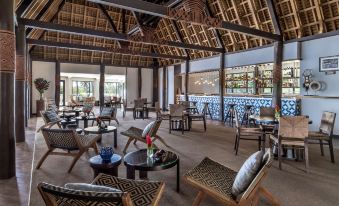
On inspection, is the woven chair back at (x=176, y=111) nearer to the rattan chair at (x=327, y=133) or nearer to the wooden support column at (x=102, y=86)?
the rattan chair at (x=327, y=133)

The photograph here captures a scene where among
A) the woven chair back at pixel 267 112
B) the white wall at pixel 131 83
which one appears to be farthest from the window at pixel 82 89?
the woven chair back at pixel 267 112

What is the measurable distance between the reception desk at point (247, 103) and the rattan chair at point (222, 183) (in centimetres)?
593

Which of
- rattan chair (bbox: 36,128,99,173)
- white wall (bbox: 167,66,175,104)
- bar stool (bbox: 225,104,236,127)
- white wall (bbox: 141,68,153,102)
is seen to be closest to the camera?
rattan chair (bbox: 36,128,99,173)

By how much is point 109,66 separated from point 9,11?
1210 centimetres

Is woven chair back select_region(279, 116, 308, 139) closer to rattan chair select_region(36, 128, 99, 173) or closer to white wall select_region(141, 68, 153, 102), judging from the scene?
rattan chair select_region(36, 128, 99, 173)

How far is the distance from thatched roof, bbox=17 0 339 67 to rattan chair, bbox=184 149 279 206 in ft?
16.9

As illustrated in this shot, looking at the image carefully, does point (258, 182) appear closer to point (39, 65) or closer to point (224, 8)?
point (224, 8)

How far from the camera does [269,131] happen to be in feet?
15.0

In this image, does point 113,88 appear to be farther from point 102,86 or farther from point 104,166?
point 104,166

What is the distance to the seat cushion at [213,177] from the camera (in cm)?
215

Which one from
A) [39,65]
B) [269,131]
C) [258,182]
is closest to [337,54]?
[269,131]

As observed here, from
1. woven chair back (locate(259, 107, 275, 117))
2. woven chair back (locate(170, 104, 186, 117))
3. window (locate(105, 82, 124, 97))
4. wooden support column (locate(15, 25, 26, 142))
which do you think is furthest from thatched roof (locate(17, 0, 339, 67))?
window (locate(105, 82, 124, 97))

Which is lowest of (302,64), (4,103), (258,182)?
(258,182)

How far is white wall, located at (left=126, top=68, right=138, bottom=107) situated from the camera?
15.9m
